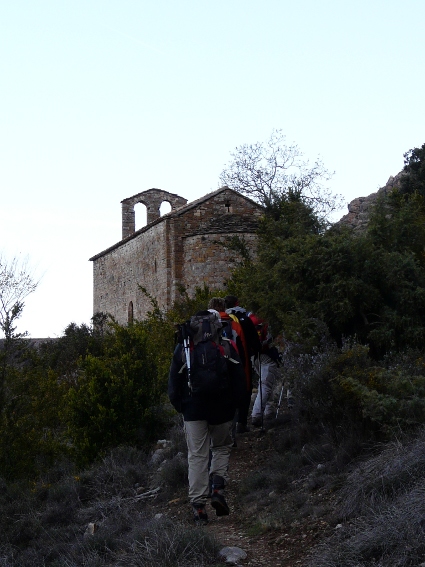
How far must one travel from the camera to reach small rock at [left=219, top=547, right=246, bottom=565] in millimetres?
5301

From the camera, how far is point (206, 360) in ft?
20.4

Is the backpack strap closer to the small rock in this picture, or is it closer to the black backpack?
the black backpack

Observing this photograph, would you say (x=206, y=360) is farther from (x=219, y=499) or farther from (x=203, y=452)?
(x=219, y=499)

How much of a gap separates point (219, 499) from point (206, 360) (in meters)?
1.26

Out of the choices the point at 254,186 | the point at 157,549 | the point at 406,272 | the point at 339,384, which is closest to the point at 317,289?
the point at 406,272

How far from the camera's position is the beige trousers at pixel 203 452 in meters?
6.32

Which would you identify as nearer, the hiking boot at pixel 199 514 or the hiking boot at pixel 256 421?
the hiking boot at pixel 199 514

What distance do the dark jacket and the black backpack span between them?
0.06 metres

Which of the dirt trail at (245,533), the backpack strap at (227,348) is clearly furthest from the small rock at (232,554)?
the backpack strap at (227,348)

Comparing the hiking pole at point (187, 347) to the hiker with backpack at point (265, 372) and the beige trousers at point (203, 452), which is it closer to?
the beige trousers at point (203, 452)

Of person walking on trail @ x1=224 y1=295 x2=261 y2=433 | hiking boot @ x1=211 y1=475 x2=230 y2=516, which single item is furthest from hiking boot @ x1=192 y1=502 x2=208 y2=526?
person walking on trail @ x1=224 y1=295 x2=261 y2=433

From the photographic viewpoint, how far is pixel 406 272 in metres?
9.02

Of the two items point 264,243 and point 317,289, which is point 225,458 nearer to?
point 317,289

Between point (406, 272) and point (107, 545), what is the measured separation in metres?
5.07
